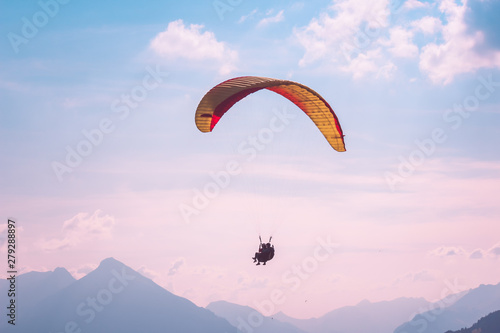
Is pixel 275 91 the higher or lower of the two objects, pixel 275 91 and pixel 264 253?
the higher

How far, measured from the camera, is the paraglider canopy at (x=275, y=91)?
30766 mm

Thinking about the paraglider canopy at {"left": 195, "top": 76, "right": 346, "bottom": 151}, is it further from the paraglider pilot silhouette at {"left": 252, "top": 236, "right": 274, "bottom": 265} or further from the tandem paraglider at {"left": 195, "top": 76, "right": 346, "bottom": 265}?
the paraglider pilot silhouette at {"left": 252, "top": 236, "right": 274, "bottom": 265}

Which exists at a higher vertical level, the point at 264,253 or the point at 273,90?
the point at 273,90

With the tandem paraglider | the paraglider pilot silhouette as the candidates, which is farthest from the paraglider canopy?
the paraglider pilot silhouette

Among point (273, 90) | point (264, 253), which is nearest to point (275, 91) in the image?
point (273, 90)

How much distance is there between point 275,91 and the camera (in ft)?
117

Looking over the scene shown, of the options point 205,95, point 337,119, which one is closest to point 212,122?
point 205,95

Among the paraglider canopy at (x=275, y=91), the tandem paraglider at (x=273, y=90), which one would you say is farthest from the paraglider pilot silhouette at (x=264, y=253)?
the paraglider canopy at (x=275, y=91)

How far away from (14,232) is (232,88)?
24.3 meters

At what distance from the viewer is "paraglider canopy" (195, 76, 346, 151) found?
30766 mm

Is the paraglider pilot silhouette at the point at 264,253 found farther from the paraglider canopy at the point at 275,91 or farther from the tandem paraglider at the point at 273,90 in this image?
the paraglider canopy at the point at 275,91

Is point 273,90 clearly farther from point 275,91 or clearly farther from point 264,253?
point 264,253

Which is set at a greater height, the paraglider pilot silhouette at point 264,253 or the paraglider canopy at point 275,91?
the paraglider canopy at point 275,91

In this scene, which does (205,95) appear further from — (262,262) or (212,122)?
(262,262)
